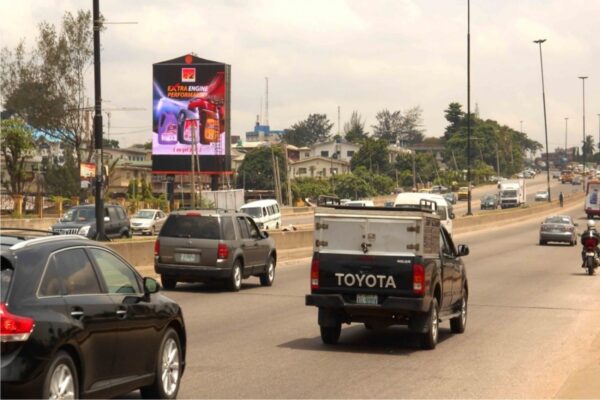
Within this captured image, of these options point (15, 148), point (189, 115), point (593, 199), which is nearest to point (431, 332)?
point (15, 148)

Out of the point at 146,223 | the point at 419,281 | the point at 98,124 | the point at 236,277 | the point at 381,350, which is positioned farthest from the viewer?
the point at 146,223

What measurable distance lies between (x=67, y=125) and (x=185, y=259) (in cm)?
6198

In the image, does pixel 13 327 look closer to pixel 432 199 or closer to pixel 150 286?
pixel 150 286

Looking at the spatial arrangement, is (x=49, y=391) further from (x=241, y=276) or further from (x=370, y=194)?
(x=370, y=194)

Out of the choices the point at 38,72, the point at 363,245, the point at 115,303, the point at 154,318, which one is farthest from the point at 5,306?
the point at 38,72

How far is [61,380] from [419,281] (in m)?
7.93

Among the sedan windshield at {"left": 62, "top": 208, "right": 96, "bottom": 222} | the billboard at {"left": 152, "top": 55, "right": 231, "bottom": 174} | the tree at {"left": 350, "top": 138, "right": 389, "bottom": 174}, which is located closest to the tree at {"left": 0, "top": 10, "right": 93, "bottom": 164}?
the billboard at {"left": 152, "top": 55, "right": 231, "bottom": 174}

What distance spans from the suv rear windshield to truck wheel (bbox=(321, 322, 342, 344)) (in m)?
8.95

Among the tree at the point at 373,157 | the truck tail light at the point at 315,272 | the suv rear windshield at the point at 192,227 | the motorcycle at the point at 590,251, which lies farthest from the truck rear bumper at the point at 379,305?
the tree at the point at 373,157

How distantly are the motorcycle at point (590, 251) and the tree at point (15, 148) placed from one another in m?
42.2

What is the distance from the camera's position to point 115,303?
932cm

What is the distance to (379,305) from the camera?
50.8 feet

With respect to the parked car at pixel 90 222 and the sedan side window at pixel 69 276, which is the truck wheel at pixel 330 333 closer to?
the sedan side window at pixel 69 276

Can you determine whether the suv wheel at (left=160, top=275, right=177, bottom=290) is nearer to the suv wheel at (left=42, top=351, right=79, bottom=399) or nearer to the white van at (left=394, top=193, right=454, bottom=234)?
the suv wheel at (left=42, top=351, right=79, bottom=399)
